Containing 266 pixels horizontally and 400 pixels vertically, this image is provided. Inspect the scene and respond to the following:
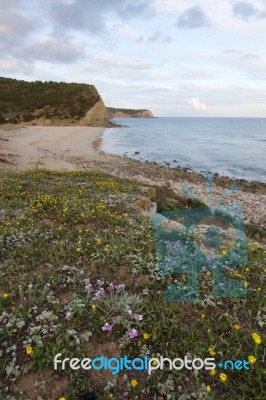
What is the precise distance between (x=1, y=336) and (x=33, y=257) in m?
2.43

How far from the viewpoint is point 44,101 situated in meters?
88.8

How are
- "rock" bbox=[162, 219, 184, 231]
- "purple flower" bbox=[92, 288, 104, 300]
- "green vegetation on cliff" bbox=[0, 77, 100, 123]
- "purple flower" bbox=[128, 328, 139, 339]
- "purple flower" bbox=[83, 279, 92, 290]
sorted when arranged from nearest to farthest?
"purple flower" bbox=[128, 328, 139, 339], "purple flower" bbox=[92, 288, 104, 300], "purple flower" bbox=[83, 279, 92, 290], "rock" bbox=[162, 219, 184, 231], "green vegetation on cliff" bbox=[0, 77, 100, 123]

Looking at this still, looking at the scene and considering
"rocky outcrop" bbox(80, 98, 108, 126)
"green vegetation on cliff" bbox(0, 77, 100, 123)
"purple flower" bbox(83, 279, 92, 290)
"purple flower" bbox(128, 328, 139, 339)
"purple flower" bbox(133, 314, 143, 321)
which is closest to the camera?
"purple flower" bbox(128, 328, 139, 339)

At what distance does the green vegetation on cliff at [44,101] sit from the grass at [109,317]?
7713 cm

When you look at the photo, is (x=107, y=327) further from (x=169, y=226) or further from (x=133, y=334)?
(x=169, y=226)

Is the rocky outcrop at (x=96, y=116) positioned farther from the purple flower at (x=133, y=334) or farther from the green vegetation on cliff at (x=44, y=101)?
the purple flower at (x=133, y=334)

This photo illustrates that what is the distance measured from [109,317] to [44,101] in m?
92.1

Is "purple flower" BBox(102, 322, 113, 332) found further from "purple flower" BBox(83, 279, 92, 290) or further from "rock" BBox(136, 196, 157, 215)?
"rock" BBox(136, 196, 157, 215)

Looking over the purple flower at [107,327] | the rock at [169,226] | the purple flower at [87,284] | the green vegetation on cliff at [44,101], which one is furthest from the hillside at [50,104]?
the purple flower at [107,327]

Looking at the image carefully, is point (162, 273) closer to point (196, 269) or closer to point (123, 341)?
point (196, 269)

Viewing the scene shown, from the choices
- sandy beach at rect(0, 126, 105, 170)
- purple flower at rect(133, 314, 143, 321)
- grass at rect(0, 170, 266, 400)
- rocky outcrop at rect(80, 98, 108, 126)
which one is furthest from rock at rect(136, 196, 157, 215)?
rocky outcrop at rect(80, 98, 108, 126)

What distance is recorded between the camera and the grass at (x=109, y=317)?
13.6 ft

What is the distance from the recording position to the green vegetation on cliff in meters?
82.5

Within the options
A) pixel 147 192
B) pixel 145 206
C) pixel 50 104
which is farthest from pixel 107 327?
pixel 50 104
